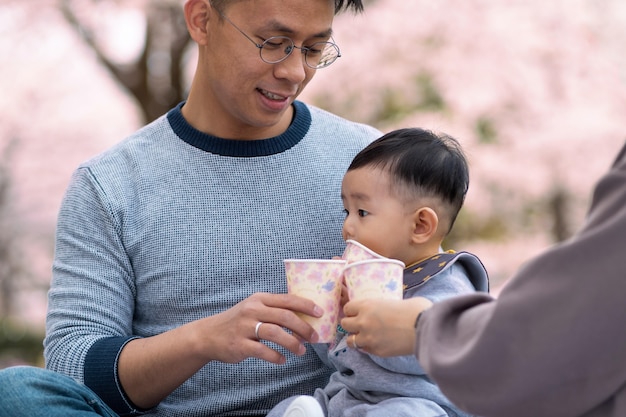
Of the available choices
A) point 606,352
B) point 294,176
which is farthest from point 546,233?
point 606,352

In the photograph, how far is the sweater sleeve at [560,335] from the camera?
3.97 feet

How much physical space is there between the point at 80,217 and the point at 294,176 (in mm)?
579

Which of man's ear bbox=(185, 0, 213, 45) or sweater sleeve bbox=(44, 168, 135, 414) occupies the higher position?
man's ear bbox=(185, 0, 213, 45)

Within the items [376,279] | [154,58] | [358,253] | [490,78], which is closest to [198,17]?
[358,253]

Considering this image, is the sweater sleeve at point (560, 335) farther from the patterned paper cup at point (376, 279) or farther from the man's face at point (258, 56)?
the man's face at point (258, 56)

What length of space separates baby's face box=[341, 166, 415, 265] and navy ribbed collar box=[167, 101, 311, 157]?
0.47 meters

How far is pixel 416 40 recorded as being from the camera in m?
7.27

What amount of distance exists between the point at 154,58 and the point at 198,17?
166 inches

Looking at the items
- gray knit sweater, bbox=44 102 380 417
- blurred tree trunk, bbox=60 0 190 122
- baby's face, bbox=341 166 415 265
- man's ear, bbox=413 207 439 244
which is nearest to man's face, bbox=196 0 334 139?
Answer: gray knit sweater, bbox=44 102 380 417

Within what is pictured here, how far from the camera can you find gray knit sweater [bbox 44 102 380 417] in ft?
7.35

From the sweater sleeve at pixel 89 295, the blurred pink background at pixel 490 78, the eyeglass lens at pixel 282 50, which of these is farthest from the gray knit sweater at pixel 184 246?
the blurred pink background at pixel 490 78

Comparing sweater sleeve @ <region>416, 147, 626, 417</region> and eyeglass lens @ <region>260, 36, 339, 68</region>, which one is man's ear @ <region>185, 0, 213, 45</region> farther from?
sweater sleeve @ <region>416, 147, 626, 417</region>

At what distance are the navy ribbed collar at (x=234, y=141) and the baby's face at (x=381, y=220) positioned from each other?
18.5 inches

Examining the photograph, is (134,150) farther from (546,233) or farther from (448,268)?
(546,233)
